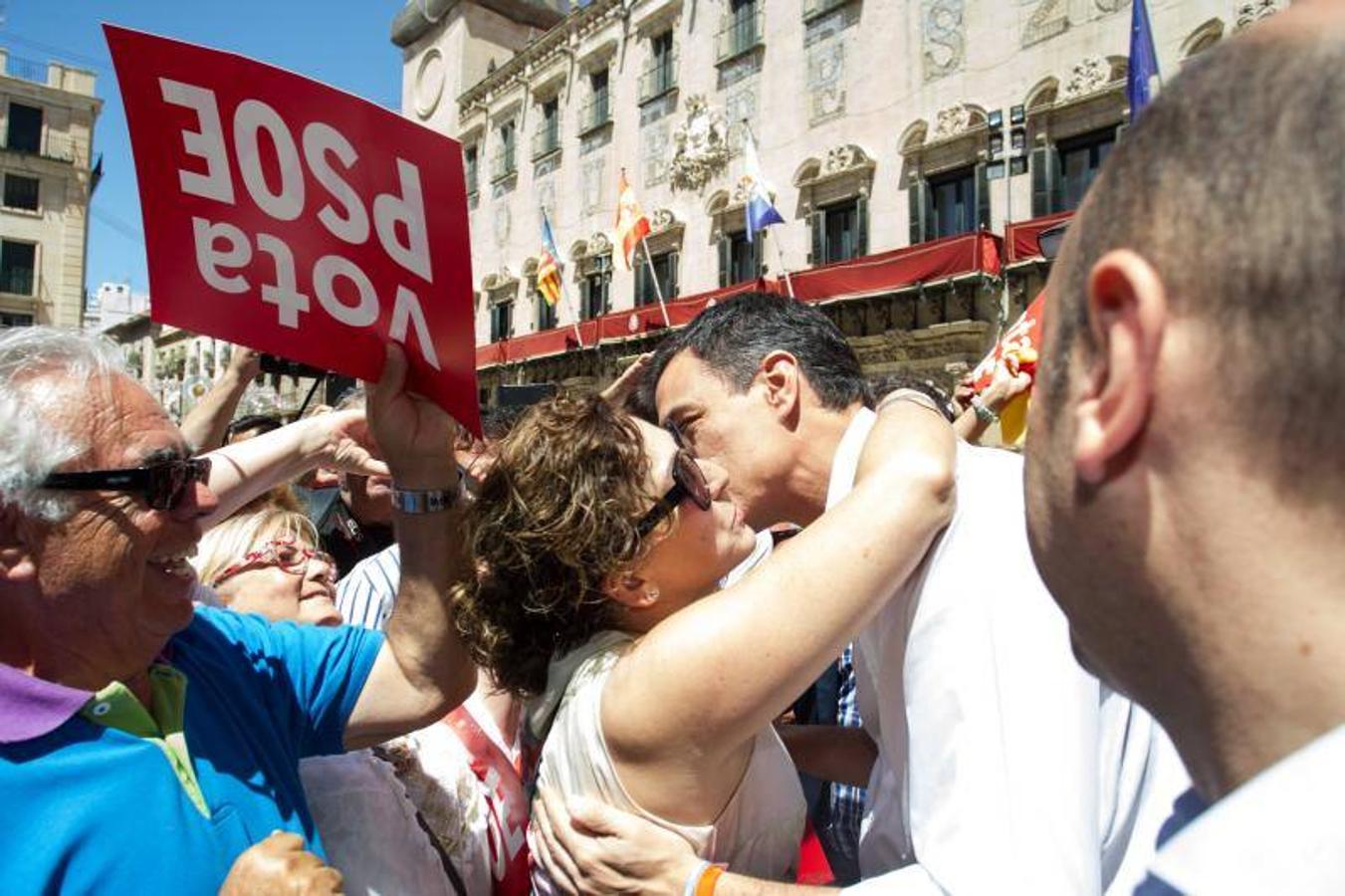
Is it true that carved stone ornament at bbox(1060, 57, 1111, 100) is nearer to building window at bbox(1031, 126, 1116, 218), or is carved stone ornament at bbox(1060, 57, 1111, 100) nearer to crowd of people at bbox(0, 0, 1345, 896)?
building window at bbox(1031, 126, 1116, 218)

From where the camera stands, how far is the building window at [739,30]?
641 inches

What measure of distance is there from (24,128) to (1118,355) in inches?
1758

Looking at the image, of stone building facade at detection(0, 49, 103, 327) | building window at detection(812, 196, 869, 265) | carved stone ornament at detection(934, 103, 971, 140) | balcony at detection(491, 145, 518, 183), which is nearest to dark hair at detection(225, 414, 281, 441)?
carved stone ornament at detection(934, 103, 971, 140)

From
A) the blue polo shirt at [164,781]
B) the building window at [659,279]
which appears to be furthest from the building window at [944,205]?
the blue polo shirt at [164,781]

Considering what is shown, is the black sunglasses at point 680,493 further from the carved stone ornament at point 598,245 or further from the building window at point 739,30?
the carved stone ornament at point 598,245

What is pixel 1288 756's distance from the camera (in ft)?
1.96

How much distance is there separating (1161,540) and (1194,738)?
16 centimetres

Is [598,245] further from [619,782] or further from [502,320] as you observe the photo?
[619,782]

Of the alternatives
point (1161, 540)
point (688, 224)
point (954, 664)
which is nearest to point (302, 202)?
point (954, 664)

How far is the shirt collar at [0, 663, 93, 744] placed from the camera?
1.27 metres

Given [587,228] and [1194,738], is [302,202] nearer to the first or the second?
[1194,738]

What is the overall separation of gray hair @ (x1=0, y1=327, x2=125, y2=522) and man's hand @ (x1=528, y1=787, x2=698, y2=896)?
0.91 metres

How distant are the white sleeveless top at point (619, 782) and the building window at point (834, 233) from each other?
542 inches

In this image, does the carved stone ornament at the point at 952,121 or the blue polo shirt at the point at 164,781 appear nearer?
the blue polo shirt at the point at 164,781
